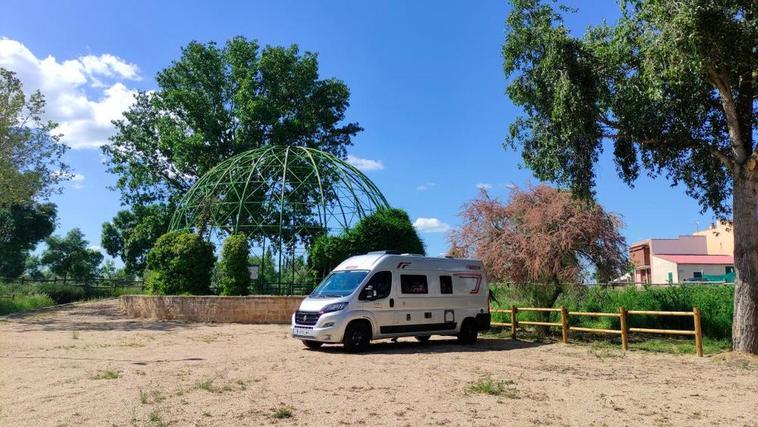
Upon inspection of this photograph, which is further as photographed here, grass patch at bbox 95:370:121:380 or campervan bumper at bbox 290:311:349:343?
campervan bumper at bbox 290:311:349:343

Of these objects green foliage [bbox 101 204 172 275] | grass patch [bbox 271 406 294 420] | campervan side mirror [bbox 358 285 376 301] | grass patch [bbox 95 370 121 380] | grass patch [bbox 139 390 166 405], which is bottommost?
grass patch [bbox 271 406 294 420]

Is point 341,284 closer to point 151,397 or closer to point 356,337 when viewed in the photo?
point 356,337

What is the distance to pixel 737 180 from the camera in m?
14.2

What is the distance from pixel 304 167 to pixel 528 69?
47.3 ft

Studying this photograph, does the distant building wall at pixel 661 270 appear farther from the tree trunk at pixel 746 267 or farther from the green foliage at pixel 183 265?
the green foliage at pixel 183 265

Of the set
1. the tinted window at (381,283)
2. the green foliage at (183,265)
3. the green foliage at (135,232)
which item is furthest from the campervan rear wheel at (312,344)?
the green foliage at (135,232)

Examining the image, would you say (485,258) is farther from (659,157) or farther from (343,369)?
(343,369)

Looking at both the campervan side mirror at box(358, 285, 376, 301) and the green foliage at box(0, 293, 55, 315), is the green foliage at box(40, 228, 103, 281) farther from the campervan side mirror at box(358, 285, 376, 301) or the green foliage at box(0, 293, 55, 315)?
the campervan side mirror at box(358, 285, 376, 301)

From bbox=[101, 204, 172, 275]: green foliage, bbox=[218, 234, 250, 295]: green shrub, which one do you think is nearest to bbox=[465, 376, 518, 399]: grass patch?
bbox=[218, 234, 250, 295]: green shrub

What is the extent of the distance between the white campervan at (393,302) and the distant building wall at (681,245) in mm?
53091

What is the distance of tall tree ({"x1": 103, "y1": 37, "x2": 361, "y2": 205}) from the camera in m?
37.2

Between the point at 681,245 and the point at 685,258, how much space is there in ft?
35.0

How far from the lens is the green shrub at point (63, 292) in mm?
35250

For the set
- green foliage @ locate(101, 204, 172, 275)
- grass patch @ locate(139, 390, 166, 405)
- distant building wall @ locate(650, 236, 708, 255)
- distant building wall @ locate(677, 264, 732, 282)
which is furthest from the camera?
distant building wall @ locate(650, 236, 708, 255)
